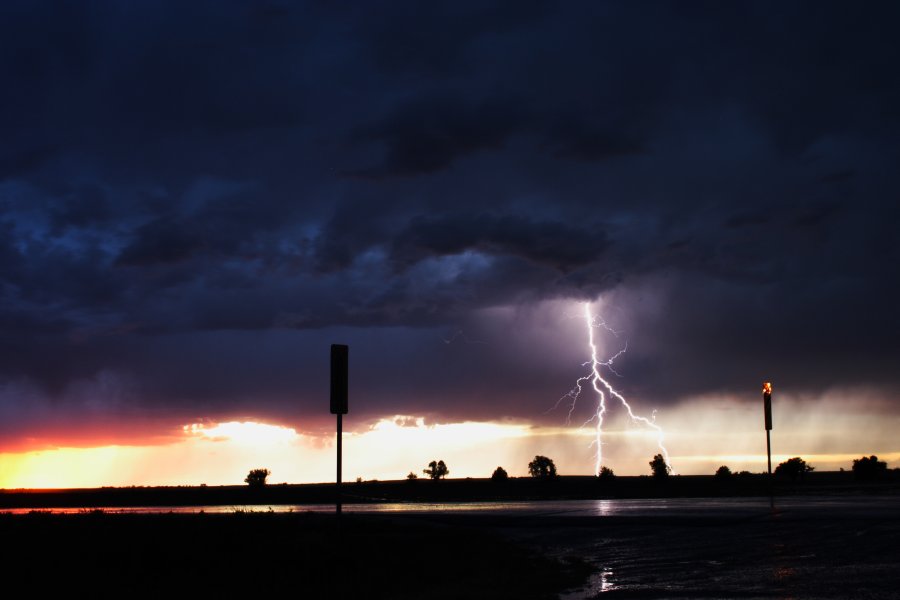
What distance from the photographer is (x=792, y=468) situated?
342ft

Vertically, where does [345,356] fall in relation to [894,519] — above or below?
above

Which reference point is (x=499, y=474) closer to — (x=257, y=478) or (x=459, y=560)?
(x=257, y=478)

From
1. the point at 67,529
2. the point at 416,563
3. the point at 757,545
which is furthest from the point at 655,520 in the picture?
the point at 67,529

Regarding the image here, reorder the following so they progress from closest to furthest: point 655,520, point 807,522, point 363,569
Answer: point 363,569
point 807,522
point 655,520

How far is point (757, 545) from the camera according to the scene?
1997 cm

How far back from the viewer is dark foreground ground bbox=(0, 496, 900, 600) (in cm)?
1433

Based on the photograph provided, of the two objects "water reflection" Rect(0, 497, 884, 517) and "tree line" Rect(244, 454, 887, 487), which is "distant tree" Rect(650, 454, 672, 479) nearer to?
"tree line" Rect(244, 454, 887, 487)

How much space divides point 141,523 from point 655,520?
1956cm

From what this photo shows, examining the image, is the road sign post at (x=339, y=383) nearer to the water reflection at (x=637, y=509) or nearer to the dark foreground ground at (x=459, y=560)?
the dark foreground ground at (x=459, y=560)

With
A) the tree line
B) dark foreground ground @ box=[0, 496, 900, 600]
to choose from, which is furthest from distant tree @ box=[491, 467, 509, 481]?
dark foreground ground @ box=[0, 496, 900, 600]

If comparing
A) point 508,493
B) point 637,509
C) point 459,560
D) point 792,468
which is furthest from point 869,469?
point 459,560

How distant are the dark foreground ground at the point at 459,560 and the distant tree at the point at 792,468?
84.0 metres

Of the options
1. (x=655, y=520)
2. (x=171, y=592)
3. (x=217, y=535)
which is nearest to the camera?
(x=171, y=592)

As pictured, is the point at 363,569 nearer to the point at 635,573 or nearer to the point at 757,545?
the point at 635,573
